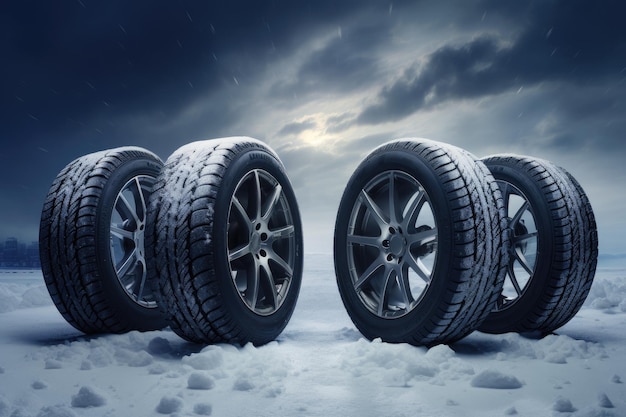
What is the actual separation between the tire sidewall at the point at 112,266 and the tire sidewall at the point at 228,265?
140 centimetres

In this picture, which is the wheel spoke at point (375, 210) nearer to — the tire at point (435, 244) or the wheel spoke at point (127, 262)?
the tire at point (435, 244)

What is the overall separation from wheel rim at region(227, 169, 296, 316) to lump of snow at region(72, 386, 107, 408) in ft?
4.44

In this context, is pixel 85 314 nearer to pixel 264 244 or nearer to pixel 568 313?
pixel 264 244

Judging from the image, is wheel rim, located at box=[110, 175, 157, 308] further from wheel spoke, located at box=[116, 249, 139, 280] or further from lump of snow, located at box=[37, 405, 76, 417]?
lump of snow, located at box=[37, 405, 76, 417]

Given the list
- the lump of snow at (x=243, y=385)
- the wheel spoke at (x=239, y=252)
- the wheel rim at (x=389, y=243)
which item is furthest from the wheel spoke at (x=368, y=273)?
the lump of snow at (x=243, y=385)

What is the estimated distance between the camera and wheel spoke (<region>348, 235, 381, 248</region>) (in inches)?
167

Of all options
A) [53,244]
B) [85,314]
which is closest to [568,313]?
[85,314]

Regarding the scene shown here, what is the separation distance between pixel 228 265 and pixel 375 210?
1.51 meters

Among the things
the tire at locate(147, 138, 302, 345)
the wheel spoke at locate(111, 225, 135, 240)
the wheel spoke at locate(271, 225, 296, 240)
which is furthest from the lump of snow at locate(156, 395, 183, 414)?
the wheel spoke at locate(111, 225, 135, 240)

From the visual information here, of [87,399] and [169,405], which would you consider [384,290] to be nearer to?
[169,405]

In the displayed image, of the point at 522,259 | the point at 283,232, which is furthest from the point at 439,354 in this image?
the point at 522,259

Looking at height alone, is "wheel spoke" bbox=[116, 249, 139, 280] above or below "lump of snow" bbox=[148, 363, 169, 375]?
above

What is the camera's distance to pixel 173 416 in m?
2.21

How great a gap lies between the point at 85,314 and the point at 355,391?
286 cm
